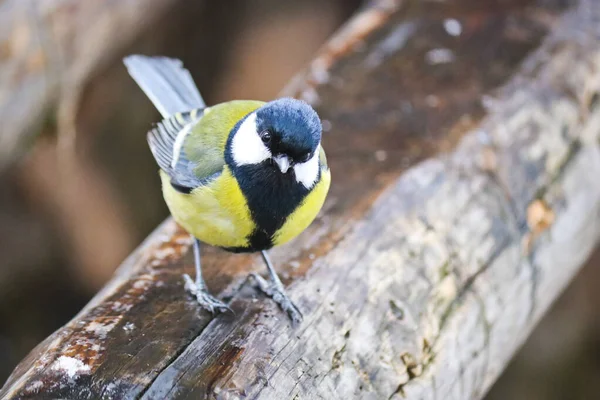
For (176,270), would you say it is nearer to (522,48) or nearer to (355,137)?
(355,137)

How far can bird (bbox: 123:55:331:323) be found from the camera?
1631 millimetres

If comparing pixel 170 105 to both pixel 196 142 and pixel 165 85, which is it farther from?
pixel 196 142

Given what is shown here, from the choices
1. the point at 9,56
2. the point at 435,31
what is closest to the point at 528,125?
the point at 435,31

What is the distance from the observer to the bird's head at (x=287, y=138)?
1.60 metres

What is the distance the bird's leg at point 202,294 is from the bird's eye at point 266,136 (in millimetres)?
409

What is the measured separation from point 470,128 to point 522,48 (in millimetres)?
545

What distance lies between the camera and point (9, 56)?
2.74 m

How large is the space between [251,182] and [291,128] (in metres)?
0.21

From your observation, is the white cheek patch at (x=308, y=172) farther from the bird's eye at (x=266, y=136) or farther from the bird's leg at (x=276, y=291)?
the bird's leg at (x=276, y=291)

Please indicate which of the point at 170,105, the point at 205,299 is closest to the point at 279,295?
the point at 205,299

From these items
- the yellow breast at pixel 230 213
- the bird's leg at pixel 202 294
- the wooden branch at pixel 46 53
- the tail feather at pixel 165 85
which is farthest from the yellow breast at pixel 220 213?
the wooden branch at pixel 46 53

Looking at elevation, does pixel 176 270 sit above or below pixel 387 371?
above

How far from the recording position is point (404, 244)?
2.05 metres

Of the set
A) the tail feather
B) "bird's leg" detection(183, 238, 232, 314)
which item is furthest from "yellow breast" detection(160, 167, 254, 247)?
the tail feather
